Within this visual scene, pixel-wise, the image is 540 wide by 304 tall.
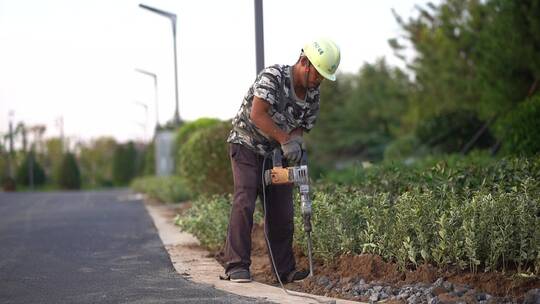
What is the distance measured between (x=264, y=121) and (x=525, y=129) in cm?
695

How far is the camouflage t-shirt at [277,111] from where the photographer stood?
6102mm

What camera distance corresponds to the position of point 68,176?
57.4m

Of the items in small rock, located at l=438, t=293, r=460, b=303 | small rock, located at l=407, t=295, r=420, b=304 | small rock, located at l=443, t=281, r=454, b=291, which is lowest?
small rock, located at l=407, t=295, r=420, b=304

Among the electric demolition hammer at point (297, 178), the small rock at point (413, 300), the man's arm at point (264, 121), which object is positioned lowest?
→ the small rock at point (413, 300)

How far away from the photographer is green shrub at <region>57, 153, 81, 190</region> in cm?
5734

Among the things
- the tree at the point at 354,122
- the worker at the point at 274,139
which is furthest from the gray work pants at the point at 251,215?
the tree at the point at 354,122

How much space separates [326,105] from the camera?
2207 inches

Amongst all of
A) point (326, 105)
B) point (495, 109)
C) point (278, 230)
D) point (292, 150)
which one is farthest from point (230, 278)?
point (326, 105)

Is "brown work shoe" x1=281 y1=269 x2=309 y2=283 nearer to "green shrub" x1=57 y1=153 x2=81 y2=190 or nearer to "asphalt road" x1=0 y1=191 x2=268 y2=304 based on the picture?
"asphalt road" x1=0 y1=191 x2=268 y2=304

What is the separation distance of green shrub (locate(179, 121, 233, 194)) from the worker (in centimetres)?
629

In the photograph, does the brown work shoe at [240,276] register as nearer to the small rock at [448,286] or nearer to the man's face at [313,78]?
the man's face at [313,78]

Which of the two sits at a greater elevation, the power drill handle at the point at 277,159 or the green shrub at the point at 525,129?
the green shrub at the point at 525,129

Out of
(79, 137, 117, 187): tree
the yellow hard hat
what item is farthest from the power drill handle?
(79, 137, 117, 187): tree

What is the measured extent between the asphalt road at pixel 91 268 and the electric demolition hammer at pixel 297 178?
85cm
